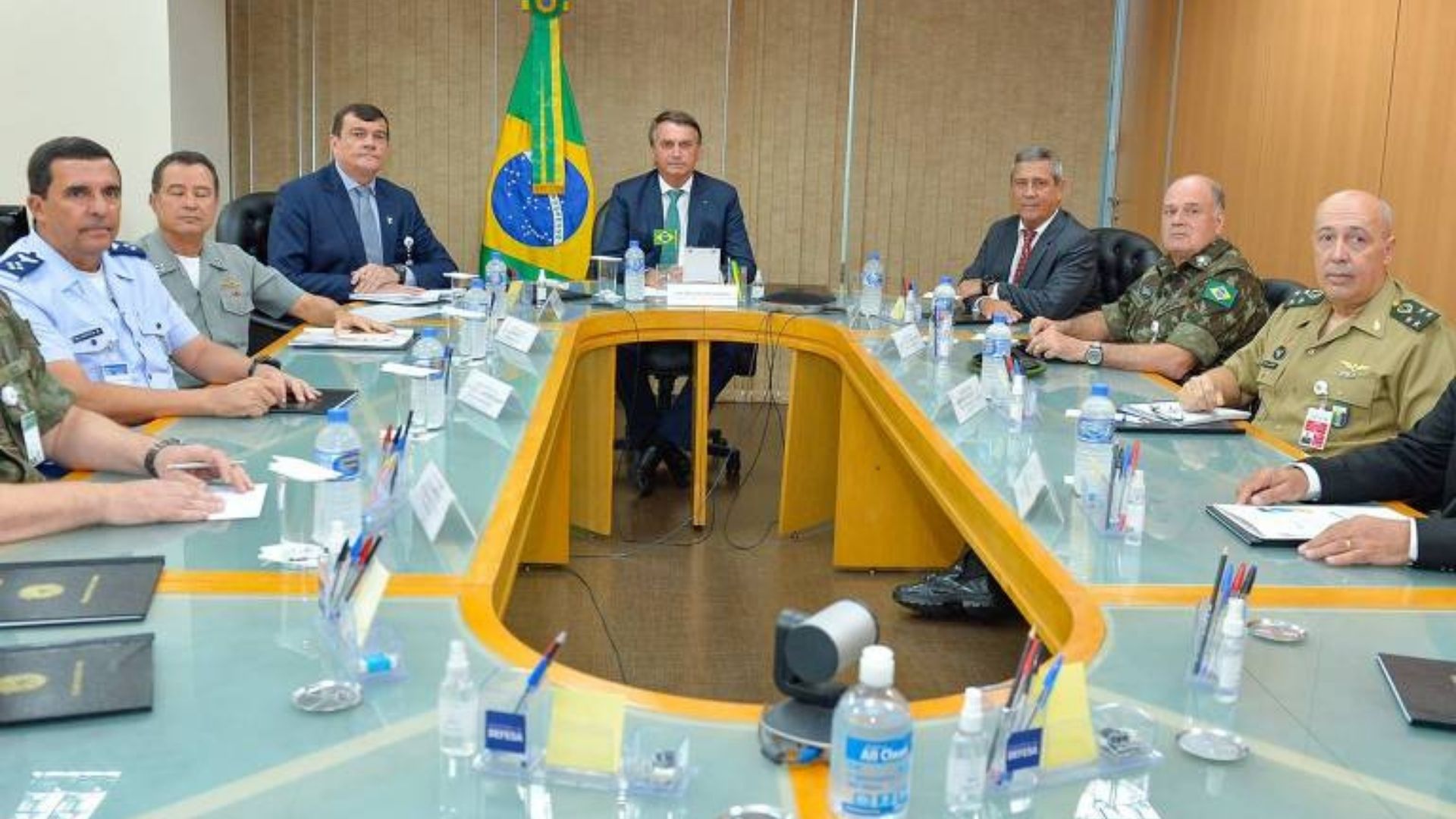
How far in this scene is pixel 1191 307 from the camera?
401cm

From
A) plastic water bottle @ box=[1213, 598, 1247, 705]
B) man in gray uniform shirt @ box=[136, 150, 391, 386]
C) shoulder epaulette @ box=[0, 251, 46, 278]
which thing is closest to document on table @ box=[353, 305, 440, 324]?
man in gray uniform shirt @ box=[136, 150, 391, 386]

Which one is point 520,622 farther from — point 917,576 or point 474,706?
point 474,706

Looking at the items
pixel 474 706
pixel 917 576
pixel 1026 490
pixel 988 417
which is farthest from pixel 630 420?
pixel 474 706

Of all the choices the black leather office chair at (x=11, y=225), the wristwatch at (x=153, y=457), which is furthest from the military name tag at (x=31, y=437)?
the black leather office chair at (x=11, y=225)

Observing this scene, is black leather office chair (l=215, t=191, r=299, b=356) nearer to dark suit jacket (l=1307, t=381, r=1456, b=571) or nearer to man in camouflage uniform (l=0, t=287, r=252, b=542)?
man in camouflage uniform (l=0, t=287, r=252, b=542)

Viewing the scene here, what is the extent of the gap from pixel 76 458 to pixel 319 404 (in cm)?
59

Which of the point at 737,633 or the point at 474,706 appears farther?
the point at 737,633

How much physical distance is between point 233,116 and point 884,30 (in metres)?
3.10

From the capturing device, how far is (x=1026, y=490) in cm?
238

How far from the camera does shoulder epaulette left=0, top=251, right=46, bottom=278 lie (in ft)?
9.89

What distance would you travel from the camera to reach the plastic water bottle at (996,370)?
317 cm

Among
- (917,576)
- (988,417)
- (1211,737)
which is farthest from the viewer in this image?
(917,576)

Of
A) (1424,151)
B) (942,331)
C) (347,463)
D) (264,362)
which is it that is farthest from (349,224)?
(1424,151)

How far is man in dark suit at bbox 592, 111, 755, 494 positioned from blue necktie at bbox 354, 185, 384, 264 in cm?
88
